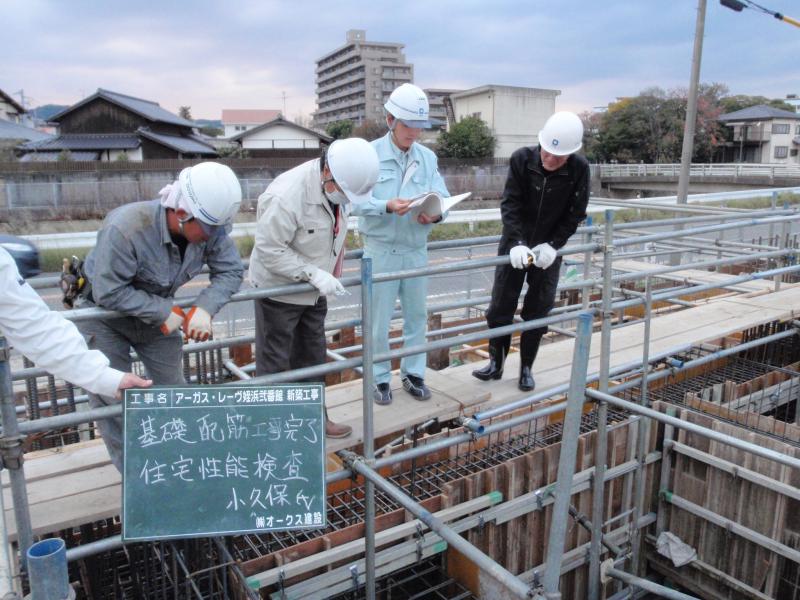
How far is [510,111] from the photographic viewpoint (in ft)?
159

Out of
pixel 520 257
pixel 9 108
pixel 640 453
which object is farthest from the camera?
pixel 9 108

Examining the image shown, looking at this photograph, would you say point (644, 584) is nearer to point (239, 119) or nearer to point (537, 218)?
point (537, 218)

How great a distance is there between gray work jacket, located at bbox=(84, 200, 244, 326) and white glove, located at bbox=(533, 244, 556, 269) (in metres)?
2.02

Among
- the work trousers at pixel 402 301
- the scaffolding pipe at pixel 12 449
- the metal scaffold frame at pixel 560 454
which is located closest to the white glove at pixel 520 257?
the metal scaffold frame at pixel 560 454

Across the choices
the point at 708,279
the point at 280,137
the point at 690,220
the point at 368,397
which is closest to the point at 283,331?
the point at 368,397

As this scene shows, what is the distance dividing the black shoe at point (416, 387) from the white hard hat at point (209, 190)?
197 cm

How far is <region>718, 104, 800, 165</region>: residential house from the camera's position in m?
55.7

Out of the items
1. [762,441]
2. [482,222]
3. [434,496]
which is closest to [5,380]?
[434,496]

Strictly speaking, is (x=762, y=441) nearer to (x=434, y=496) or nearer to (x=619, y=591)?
(x=619, y=591)

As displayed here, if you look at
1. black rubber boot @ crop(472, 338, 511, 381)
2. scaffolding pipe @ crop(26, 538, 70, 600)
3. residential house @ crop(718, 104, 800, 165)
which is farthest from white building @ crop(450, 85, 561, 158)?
scaffolding pipe @ crop(26, 538, 70, 600)

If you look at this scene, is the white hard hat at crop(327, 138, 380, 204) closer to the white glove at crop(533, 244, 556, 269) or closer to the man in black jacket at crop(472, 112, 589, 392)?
the man in black jacket at crop(472, 112, 589, 392)

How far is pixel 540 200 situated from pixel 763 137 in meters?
60.7

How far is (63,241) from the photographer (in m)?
16.4

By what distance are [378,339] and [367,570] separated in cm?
155
